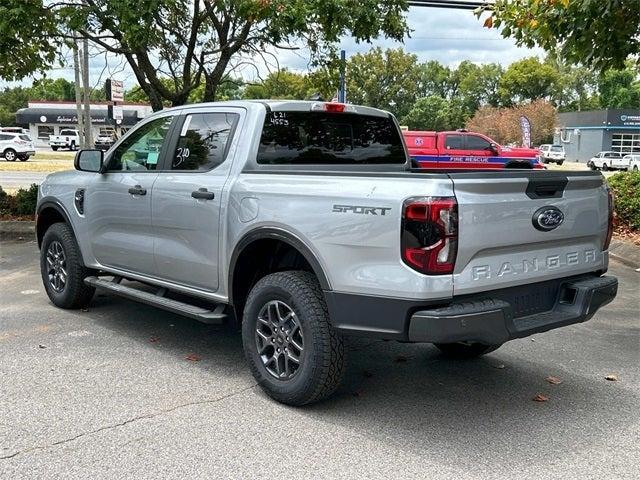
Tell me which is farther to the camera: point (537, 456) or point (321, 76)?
point (321, 76)

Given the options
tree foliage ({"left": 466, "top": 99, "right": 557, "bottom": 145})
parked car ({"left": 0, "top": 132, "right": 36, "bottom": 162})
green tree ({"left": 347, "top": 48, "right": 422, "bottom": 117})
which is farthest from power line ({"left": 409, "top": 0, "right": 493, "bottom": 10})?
tree foliage ({"left": 466, "top": 99, "right": 557, "bottom": 145})

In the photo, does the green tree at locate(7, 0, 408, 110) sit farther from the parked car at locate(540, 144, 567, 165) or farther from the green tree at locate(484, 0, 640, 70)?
the parked car at locate(540, 144, 567, 165)

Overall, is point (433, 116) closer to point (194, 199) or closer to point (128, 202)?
point (128, 202)

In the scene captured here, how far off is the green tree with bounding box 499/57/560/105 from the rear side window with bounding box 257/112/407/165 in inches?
3642

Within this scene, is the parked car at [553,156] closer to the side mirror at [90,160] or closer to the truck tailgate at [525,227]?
the side mirror at [90,160]

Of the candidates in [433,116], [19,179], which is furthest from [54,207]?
[433,116]

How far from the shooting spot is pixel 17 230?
11125 millimetres

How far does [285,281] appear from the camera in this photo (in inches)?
159

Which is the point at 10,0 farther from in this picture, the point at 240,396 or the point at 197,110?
the point at 240,396

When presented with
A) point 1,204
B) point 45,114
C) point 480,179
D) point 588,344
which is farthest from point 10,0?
Result: point 45,114

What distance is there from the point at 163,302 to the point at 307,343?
1569mm

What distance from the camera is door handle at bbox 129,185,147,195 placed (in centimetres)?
520

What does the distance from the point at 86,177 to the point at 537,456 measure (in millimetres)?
4489

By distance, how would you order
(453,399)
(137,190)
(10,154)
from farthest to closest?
(10,154) → (137,190) → (453,399)
